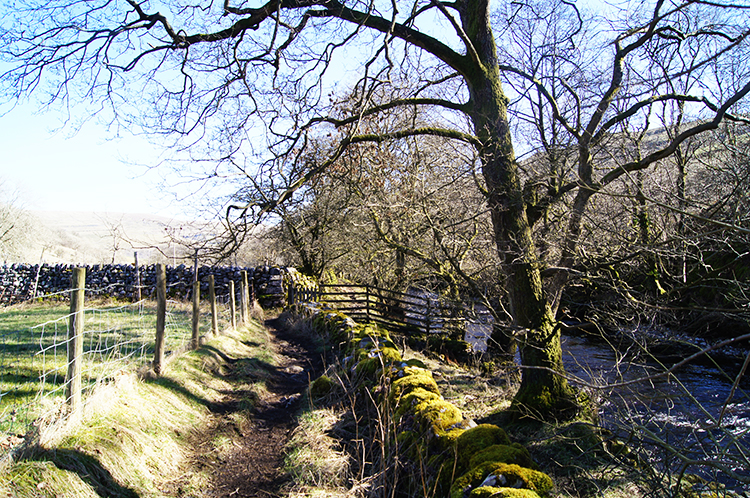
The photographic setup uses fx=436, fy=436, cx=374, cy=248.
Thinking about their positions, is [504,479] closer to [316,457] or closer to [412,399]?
[412,399]

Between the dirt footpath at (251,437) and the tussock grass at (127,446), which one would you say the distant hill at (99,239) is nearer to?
the tussock grass at (127,446)

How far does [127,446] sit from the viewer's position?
3641 millimetres

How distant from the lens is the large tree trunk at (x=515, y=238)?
516 centimetres

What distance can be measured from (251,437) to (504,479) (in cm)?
308

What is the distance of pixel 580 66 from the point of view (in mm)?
8102

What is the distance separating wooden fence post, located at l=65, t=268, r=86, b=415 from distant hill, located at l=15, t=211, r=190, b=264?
58cm

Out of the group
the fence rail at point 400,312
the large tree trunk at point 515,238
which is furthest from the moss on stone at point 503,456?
the fence rail at point 400,312

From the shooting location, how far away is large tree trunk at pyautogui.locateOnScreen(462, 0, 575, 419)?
5.16 m

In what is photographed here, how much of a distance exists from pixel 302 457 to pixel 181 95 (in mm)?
4702

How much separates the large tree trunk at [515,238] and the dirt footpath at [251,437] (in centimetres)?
268

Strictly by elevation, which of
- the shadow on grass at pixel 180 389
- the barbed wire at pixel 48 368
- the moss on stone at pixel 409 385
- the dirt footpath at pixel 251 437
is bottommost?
the dirt footpath at pixel 251 437

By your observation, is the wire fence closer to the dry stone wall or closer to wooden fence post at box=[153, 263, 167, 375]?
wooden fence post at box=[153, 263, 167, 375]

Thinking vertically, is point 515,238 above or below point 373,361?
above

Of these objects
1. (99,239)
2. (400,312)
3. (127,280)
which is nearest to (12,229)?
(127,280)
